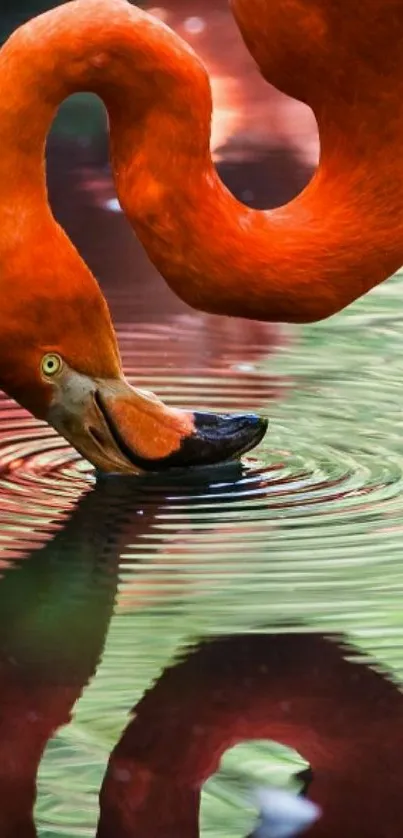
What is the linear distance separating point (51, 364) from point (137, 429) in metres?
0.33

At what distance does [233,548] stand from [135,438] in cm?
45

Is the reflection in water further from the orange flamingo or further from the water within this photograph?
the orange flamingo

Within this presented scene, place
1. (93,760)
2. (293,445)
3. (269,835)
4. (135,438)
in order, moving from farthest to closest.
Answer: (293,445) → (135,438) → (93,760) → (269,835)

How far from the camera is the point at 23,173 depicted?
3.18m

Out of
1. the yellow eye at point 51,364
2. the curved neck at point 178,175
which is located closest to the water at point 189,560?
the yellow eye at point 51,364

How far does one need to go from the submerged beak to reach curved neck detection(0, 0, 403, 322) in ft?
1.13

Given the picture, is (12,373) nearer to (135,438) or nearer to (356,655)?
(135,438)

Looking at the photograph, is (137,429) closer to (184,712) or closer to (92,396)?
(92,396)

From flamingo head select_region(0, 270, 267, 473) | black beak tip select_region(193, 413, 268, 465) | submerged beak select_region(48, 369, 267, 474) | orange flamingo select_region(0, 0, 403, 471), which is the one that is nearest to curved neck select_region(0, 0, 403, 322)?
orange flamingo select_region(0, 0, 403, 471)

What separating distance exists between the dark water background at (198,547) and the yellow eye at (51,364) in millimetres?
252

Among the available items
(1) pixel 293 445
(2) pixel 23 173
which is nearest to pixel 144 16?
(2) pixel 23 173

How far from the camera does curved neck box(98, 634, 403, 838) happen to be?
2451mm

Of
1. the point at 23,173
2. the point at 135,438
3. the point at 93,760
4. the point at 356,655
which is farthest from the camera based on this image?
the point at 135,438

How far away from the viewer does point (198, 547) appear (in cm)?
334
